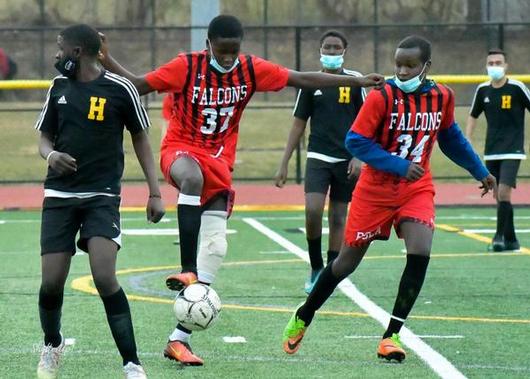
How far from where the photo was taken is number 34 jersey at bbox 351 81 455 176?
8305 mm

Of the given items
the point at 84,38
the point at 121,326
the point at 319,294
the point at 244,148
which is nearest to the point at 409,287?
the point at 319,294

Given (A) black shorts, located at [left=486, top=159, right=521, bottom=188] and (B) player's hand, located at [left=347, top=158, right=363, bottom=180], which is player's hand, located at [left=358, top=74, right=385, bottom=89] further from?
(A) black shorts, located at [left=486, top=159, right=521, bottom=188]

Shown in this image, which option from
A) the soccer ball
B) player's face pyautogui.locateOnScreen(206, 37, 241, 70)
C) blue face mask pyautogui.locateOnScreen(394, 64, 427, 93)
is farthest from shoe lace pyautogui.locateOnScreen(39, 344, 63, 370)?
blue face mask pyautogui.locateOnScreen(394, 64, 427, 93)

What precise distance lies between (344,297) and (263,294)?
695mm

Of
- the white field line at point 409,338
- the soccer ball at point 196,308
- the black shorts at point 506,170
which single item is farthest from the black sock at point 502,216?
the soccer ball at point 196,308

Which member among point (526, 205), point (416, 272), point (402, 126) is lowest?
point (526, 205)

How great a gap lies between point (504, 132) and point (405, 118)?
22.7ft

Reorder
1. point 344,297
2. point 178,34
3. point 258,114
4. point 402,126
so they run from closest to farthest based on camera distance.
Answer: point 402,126
point 344,297
point 258,114
point 178,34

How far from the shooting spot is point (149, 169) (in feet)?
24.7

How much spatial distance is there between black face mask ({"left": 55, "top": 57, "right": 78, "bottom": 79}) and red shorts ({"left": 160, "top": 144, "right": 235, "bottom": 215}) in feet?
4.77

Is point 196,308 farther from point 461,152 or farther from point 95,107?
point 461,152

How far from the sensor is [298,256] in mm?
14297

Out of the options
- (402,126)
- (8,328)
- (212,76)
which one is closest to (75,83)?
(212,76)

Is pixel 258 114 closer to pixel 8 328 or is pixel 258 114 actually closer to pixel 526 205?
pixel 526 205
